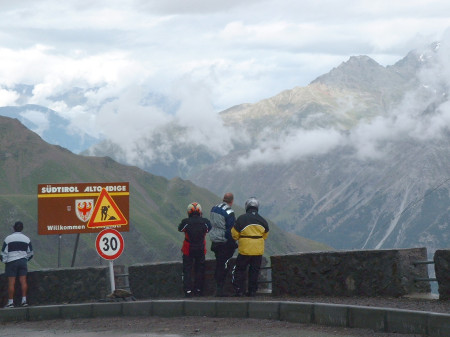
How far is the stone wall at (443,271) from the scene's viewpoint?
13.4 metres

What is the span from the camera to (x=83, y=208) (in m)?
31.6

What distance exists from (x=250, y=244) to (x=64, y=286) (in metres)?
4.59

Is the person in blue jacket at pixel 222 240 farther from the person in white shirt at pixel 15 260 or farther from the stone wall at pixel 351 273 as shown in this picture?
the person in white shirt at pixel 15 260

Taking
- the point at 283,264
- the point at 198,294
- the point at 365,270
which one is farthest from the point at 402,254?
the point at 198,294

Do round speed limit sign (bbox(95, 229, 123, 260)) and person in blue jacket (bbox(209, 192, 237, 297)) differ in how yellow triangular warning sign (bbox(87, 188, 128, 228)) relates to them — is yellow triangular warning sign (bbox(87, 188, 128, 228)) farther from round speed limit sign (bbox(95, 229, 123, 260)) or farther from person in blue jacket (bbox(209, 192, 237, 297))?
person in blue jacket (bbox(209, 192, 237, 297))

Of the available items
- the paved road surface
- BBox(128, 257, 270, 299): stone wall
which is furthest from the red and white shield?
the paved road surface

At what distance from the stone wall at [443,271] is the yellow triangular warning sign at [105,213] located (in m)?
7.34

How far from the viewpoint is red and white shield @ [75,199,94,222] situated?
31.4 metres

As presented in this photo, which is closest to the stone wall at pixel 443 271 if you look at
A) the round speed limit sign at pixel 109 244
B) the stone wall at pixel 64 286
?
the round speed limit sign at pixel 109 244

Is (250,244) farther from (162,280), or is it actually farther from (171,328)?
(171,328)

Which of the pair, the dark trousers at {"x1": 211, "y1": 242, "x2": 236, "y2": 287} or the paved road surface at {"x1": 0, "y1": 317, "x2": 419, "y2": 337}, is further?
the dark trousers at {"x1": 211, "y1": 242, "x2": 236, "y2": 287}

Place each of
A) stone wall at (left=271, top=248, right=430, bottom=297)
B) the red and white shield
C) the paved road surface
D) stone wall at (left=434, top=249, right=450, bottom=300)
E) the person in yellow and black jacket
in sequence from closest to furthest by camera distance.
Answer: the paved road surface
stone wall at (left=434, top=249, right=450, bottom=300)
stone wall at (left=271, top=248, right=430, bottom=297)
the person in yellow and black jacket
the red and white shield

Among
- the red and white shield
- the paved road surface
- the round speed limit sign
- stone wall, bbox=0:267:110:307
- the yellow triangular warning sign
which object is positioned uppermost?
A: the red and white shield

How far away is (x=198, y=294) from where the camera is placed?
17984 mm
